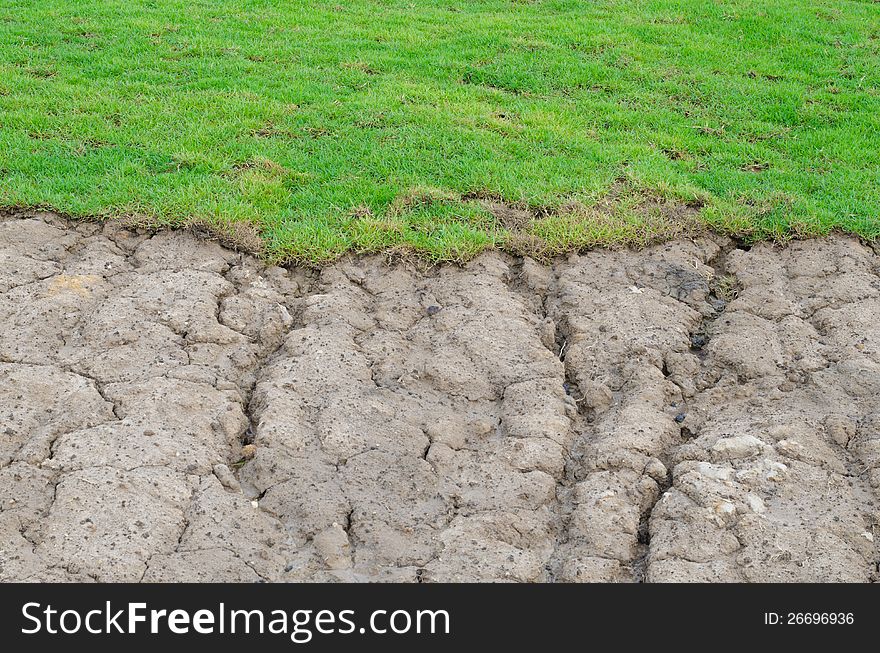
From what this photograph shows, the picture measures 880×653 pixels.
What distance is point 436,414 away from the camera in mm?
4320

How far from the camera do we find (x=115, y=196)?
18.7ft

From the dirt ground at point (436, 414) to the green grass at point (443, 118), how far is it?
→ 323mm

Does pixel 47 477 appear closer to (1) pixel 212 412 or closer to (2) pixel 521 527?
(1) pixel 212 412

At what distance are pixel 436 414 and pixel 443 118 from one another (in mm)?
3287

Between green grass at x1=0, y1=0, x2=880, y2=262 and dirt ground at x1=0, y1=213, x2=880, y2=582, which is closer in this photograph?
dirt ground at x1=0, y1=213, x2=880, y2=582

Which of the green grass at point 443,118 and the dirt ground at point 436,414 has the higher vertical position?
the green grass at point 443,118

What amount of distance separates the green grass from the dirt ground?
0.32 m

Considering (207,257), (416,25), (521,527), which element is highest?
(416,25)

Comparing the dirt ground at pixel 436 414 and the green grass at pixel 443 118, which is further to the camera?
the green grass at pixel 443 118

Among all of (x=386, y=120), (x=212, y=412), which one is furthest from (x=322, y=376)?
(x=386, y=120)

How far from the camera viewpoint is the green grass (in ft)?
18.7

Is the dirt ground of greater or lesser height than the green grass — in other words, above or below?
below

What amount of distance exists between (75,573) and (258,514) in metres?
0.70

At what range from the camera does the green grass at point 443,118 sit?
5.71 meters
